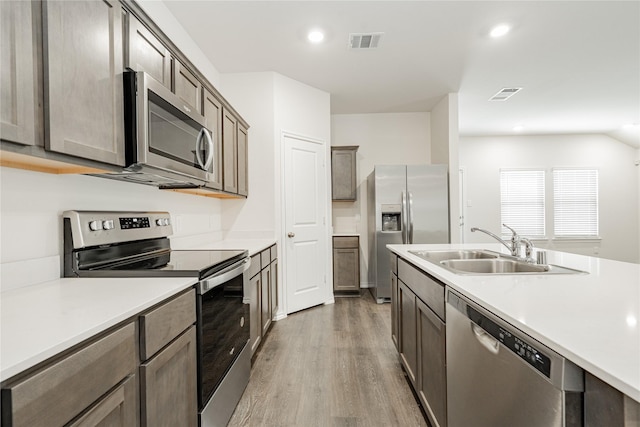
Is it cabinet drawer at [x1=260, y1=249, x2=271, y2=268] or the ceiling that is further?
cabinet drawer at [x1=260, y1=249, x2=271, y2=268]

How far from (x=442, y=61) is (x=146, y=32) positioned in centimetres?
294

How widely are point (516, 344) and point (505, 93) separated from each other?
4494 mm

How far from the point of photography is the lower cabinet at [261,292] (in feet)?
7.48

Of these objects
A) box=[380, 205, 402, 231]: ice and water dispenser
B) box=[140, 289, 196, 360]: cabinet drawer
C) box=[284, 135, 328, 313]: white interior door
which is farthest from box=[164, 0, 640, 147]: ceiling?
box=[140, 289, 196, 360]: cabinet drawer

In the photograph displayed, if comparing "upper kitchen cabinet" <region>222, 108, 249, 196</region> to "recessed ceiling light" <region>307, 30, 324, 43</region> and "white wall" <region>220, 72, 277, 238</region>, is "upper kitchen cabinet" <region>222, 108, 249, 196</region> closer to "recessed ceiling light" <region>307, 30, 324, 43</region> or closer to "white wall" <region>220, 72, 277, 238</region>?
"white wall" <region>220, 72, 277, 238</region>

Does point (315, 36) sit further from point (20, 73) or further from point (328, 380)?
point (328, 380)

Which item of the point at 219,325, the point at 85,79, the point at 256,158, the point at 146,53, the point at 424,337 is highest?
the point at 146,53

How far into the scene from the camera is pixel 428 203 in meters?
4.09

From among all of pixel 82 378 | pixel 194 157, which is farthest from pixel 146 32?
pixel 82 378

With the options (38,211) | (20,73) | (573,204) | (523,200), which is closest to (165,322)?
(38,211)

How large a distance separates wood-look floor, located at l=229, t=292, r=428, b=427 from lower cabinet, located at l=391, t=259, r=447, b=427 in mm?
199

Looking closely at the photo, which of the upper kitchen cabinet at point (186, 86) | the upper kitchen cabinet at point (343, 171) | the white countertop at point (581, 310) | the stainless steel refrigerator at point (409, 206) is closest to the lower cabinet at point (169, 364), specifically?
the white countertop at point (581, 310)

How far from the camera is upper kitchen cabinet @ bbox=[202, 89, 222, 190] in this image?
2277mm

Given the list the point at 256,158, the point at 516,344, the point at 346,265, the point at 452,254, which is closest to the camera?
the point at 516,344
